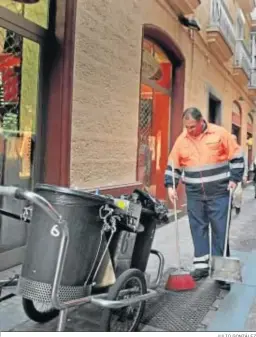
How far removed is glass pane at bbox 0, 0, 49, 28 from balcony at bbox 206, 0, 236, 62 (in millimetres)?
7608

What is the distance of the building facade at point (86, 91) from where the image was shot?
18.1 ft

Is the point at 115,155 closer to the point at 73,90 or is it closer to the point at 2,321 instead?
the point at 73,90

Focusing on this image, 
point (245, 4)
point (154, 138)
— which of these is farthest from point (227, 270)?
point (245, 4)

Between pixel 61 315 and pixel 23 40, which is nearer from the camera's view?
pixel 61 315

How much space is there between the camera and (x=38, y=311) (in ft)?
12.3

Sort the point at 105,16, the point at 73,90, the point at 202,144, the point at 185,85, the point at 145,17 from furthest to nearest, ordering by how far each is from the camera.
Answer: the point at 185,85 < the point at 145,17 < the point at 105,16 < the point at 73,90 < the point at 202,144

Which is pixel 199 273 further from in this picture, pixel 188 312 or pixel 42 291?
pixel 42 291

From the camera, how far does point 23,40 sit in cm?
553

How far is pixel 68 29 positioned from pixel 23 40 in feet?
1.98

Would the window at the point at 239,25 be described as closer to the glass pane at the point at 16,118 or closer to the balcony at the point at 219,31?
the balcony at the point at 219,31

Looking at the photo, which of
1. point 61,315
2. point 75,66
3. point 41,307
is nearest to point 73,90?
point 75,66

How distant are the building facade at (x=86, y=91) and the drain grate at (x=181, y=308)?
1.88 metres

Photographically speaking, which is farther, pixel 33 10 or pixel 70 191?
pixel 33 10

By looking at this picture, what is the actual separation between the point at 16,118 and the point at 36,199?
288 cm
